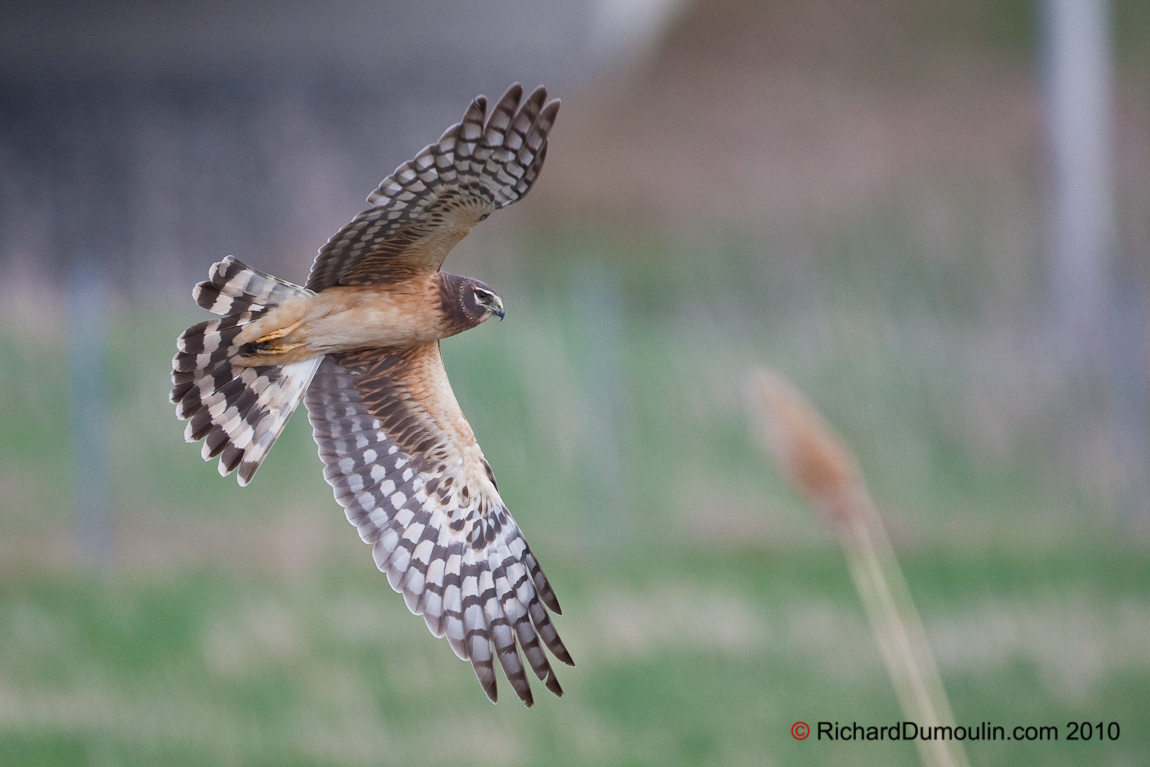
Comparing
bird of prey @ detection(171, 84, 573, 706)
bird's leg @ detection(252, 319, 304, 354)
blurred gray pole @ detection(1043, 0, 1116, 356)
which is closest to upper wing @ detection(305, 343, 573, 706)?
bird of prey @ detection(171, 84, 573, 706)

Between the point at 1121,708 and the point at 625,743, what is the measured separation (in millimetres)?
1716

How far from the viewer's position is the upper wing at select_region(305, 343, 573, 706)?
172 centimetres

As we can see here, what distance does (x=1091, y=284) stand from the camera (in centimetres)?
643

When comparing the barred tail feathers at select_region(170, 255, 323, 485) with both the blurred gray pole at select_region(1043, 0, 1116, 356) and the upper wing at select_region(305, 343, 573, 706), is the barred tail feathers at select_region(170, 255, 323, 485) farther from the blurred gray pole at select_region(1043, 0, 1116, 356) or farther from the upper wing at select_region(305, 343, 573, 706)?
the blurred gray pole at select_region(1043, 0, 1116, 356)

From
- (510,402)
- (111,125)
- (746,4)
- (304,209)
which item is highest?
(746,4)

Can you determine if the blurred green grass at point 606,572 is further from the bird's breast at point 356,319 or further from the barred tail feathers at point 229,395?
the bird's breast at point 356,319

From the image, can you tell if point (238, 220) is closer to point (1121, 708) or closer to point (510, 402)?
point (510, 402)

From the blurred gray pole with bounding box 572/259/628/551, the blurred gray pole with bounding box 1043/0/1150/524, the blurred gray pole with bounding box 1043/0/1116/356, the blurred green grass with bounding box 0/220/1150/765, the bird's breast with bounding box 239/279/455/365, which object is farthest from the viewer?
the blurred gray pole with bounding box 1043/0/1116/356

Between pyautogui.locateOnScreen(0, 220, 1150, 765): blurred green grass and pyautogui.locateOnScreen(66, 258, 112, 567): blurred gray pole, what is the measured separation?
70 mm

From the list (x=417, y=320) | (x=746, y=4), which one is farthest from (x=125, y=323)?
A: (x=746, y=4)

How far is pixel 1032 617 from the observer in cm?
453

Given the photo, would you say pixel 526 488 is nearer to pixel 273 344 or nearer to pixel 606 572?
pixel 606 572

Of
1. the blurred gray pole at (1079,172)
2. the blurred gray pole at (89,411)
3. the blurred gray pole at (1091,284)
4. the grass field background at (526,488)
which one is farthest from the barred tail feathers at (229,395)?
the blurred gray pole at (1079,172)

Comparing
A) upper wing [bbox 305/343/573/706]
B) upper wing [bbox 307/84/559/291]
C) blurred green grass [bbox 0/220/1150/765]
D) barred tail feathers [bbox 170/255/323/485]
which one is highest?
upper wing [bbox 307/84/559/291]
